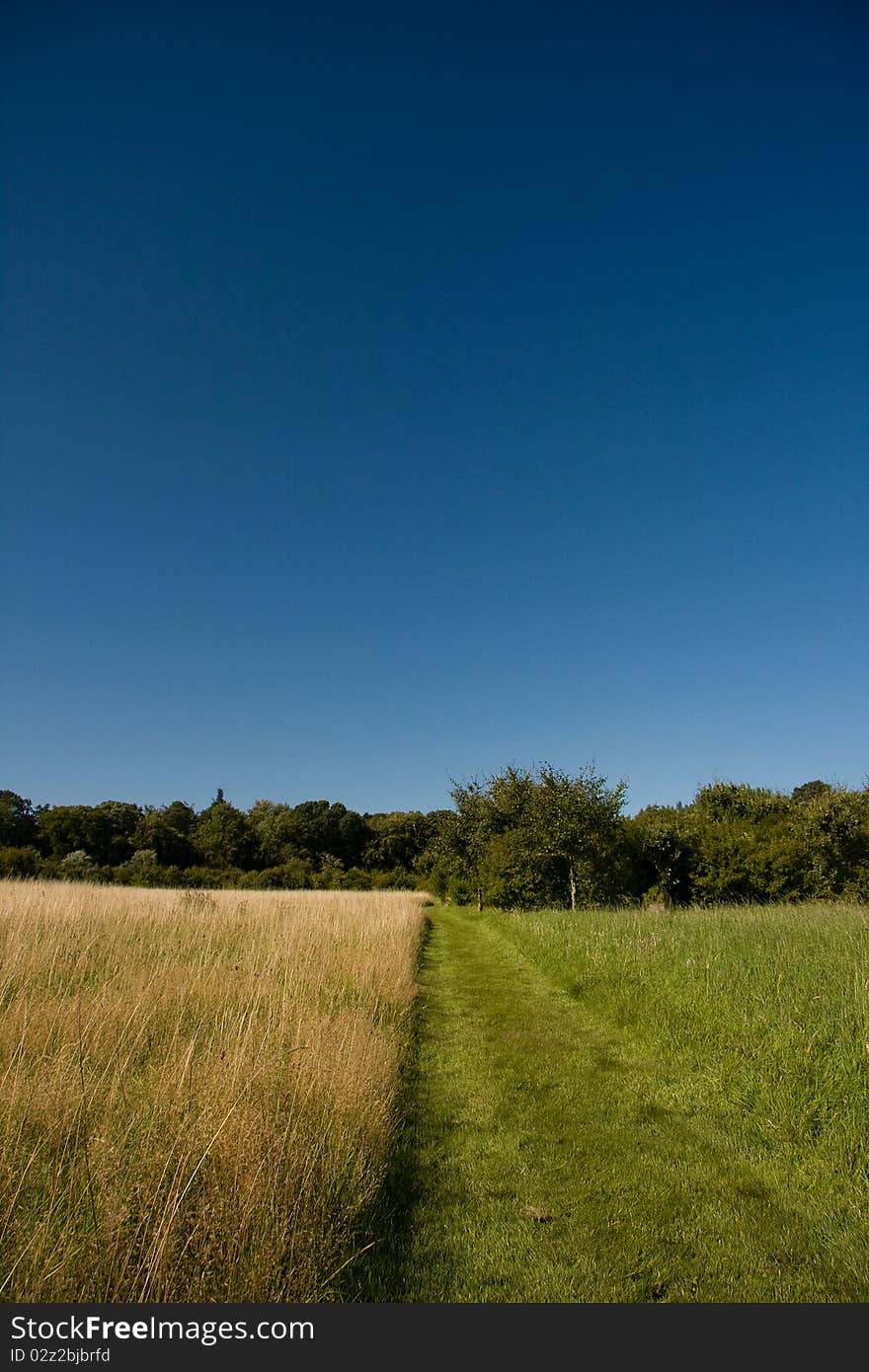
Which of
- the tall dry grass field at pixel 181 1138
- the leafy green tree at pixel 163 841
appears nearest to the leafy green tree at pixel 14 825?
the leafy green tree at pixel 163 841

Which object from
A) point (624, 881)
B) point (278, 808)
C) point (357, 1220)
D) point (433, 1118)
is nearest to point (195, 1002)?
point (433, 1118)

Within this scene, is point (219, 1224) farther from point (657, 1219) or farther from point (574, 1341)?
point (657, 1219)

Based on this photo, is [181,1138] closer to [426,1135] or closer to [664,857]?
[426,1135]

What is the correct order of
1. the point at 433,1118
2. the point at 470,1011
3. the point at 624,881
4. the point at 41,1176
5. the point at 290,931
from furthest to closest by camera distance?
the point at 624,881
the point at 290,931
the point at 470,1011
the point at 433,1118
the point at 41,1176

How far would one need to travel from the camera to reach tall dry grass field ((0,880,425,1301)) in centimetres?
277

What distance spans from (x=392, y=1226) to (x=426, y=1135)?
159 centimetres

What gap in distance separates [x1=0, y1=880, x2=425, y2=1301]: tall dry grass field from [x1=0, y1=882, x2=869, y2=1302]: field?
2cm

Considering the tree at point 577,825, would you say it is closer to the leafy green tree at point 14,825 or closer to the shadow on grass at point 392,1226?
the shadow on grass at point 392,1226

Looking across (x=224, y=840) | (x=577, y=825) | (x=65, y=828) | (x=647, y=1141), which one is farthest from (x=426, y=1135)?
(x=65, y=828)

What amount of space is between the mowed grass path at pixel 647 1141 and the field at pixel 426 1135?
2cm

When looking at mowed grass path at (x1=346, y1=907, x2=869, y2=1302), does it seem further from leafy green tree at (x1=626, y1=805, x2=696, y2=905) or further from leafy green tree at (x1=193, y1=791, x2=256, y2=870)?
leafy green tree at (x1=193, y1=791, x2=256, y2=870)

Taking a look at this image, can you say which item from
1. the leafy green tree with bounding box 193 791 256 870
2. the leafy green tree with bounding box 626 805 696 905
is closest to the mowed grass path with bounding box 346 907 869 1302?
the leafy green tree with bounding box 626 805 696 905

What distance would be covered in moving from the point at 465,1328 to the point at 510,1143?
2.34 meters

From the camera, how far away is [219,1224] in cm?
296
